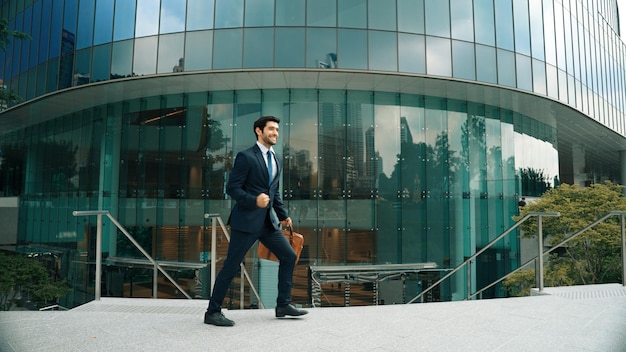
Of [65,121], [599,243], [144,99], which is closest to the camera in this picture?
[599,243]

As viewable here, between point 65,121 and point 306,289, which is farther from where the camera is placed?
point 65,121

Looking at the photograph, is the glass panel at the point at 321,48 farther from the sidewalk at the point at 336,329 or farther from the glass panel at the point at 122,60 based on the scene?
the sidewalk at the point at 336,329

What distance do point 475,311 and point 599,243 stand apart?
12593 mm

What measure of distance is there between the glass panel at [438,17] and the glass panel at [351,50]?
99.6 inches

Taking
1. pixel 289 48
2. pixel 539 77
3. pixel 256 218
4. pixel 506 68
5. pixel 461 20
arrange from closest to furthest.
→ pixel 256 218
pixel 289 48
pixel 461 20
pixel 506 68
pixel 539 77

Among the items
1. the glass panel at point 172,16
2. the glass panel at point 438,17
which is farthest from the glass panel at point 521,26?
the glass panel at point 172,16

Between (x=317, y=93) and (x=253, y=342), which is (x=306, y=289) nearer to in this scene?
(x=317, y=93)

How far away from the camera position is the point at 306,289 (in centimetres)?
1590

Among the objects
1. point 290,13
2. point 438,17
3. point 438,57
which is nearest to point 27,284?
point 290,13

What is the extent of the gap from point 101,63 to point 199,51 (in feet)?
12.9

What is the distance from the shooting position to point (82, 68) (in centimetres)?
1623

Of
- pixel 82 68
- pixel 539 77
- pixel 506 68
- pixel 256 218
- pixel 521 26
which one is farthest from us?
pixel 539 77

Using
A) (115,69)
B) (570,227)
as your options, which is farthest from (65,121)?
(570,227)

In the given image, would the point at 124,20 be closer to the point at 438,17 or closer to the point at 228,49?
the point at 228,49
